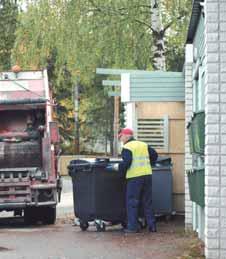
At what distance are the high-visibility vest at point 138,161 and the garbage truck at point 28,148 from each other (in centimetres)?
313

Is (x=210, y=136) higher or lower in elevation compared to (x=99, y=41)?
lower

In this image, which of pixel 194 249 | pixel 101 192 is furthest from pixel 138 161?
pixel 194 249

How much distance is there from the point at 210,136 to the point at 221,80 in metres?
0.60

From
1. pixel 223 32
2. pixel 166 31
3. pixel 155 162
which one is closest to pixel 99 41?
pixel 166 31

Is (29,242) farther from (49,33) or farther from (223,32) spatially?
(49,33)

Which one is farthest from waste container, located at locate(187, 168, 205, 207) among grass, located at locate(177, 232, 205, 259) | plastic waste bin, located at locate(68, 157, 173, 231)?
plastic waste bin, located at locate(68, 157, 173, 231)

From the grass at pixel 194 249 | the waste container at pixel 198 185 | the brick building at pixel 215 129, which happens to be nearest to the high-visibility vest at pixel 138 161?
the waste container at pixel 198 185

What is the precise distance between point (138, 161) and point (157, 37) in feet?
32.2

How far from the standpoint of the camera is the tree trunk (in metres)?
21.8

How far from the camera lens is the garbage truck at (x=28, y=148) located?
608 inches

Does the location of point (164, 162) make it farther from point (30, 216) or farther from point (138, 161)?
point (30, 216)

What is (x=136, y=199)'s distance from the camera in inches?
503

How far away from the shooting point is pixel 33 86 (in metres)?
16.8

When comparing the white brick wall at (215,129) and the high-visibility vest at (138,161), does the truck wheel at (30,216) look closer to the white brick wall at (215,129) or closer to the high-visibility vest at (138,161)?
the high-visibility vest at (138,161)
